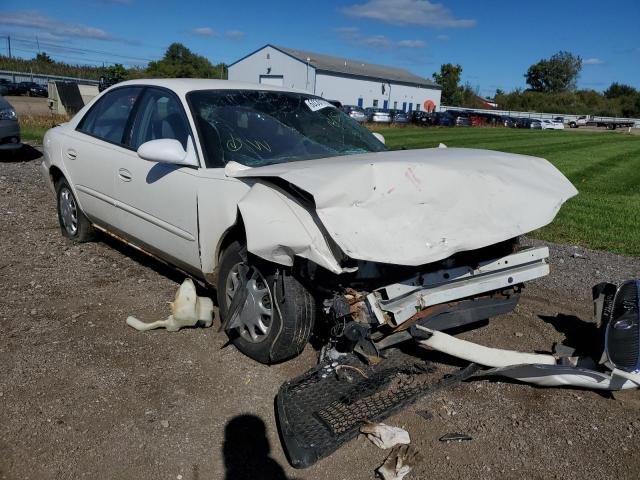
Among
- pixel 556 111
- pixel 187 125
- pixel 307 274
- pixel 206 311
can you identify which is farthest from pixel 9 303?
pixel 556 111

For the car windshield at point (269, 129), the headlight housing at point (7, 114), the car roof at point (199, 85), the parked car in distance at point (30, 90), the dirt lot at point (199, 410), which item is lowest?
the dirt lot at point (199, 410)

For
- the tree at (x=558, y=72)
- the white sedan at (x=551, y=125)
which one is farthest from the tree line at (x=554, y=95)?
the white sedan at (x=551, y=125)

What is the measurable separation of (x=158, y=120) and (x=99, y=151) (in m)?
0.80

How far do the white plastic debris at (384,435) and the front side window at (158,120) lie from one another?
2261 mm

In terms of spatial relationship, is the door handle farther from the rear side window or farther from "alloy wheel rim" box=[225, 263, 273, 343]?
"alloy wheel rim" box=[225, 263, 273, 343]

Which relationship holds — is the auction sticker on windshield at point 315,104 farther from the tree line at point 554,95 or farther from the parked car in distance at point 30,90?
the tree line at point 554,95

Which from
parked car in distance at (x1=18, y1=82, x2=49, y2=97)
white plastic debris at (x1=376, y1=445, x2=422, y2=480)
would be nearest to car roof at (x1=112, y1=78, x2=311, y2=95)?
white plastic debris at (x1=376, y1=445, x2=422, y2=480)

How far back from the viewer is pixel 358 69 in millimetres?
62531

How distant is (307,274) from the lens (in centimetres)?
318

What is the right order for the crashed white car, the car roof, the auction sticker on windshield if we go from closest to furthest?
the crashed white car → the car roof → the auction sticker on windshield

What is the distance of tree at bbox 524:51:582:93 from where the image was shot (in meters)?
105

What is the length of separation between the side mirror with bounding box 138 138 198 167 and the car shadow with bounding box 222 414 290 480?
1.66 meters

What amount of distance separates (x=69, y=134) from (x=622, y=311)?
486cm

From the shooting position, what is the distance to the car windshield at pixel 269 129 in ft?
12.7
